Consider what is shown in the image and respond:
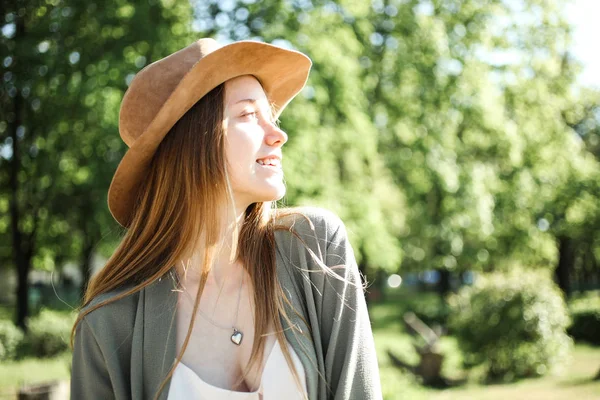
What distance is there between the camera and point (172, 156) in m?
2.38

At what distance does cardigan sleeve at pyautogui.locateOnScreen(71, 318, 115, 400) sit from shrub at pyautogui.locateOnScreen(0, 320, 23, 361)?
542 inches

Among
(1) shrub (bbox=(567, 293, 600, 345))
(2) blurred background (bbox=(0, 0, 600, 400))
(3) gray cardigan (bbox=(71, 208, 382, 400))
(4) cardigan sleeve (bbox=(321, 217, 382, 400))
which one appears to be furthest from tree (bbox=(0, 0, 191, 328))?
(1) shrub (bbox=(567, 293, 600, 345))

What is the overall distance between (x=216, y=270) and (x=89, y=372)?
56 centimetres

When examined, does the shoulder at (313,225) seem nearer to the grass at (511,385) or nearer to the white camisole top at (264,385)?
the white camisole top at (264,385)

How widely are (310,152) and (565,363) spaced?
273 inches

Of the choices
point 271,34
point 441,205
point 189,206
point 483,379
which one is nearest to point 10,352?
point 271,34

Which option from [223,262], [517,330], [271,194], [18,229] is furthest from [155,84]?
[18,229]

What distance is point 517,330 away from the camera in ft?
44.5

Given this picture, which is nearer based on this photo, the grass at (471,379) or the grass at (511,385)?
the grass at (511,385)

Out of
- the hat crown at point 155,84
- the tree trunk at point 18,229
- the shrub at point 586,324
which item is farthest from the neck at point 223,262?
the shrub at point 586,324

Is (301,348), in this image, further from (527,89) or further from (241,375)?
(527,89)

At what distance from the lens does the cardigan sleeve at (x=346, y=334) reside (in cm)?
213

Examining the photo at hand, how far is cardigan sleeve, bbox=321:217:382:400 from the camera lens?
2133mm

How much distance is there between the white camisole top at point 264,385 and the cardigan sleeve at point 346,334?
0.42 ft
